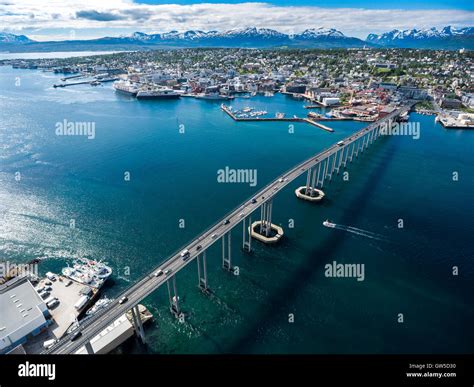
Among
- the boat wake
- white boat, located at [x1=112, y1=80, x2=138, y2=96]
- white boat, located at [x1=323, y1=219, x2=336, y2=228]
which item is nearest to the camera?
the boat wake

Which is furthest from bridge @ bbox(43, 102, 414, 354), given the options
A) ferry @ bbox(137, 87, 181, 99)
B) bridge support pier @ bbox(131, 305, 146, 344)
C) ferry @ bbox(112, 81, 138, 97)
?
ferry @ bbox(112, 81, 138, 97)

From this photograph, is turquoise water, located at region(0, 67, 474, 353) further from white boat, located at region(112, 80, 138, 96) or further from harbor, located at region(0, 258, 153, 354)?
white boat, located at region(112, 80, 138, 96)

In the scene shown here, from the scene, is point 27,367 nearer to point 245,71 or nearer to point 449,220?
point 449,220

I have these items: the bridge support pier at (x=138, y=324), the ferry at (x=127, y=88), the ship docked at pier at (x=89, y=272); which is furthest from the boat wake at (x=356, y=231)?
the ferry at (x=127, y=88)

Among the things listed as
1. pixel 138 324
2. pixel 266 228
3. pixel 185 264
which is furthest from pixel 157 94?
pixel 138 324

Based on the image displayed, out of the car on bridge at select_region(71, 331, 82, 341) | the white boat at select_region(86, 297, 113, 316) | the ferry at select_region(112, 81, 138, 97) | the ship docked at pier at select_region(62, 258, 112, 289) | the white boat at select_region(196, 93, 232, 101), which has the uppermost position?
the ferry at select_region(112, 81, 138, 97)

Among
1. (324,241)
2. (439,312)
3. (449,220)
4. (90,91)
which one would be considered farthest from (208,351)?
(90,91)

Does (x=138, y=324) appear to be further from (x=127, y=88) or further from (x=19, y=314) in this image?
(x=127, y=88)
